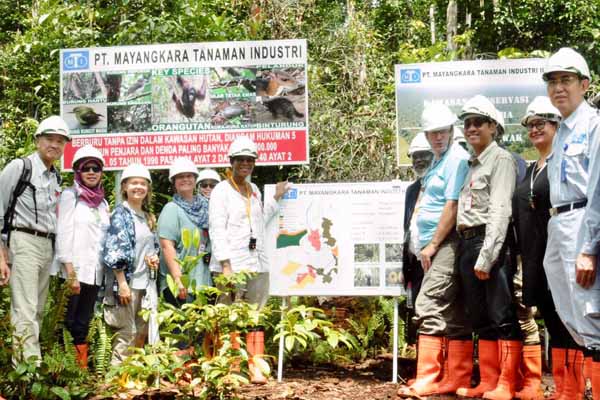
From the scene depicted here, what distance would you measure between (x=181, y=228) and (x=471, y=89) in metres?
3.17

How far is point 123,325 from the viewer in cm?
659

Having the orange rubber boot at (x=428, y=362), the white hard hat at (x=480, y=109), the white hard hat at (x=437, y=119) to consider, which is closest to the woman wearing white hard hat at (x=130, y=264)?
the orange rubber boot at (x=428, y=362)

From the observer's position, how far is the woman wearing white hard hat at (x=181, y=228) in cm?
684

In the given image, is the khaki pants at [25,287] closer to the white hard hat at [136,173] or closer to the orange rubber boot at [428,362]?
the white hard hat at [136,173]

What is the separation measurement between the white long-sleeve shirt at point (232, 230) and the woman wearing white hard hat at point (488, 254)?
6.11 feet

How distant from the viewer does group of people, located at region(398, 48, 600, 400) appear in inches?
181

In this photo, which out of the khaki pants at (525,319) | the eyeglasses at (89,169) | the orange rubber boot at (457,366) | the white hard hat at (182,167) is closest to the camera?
the khaki pants at (525,319)

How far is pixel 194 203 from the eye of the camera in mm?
7172

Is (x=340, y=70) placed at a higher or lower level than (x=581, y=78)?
higher

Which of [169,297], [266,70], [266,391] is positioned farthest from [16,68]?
[266,391]

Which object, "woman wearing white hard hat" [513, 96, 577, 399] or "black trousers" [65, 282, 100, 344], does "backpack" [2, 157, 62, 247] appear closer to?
"black trousers" [65, 282, 100, 344]

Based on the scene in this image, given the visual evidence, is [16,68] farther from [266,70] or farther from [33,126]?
[266,70]

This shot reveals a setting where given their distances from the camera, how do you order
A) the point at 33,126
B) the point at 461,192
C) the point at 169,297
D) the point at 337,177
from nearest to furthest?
the point at 461,192 → the point at 169,297 → the point at 337,177 → the point at 33,126

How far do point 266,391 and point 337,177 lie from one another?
5.19m
